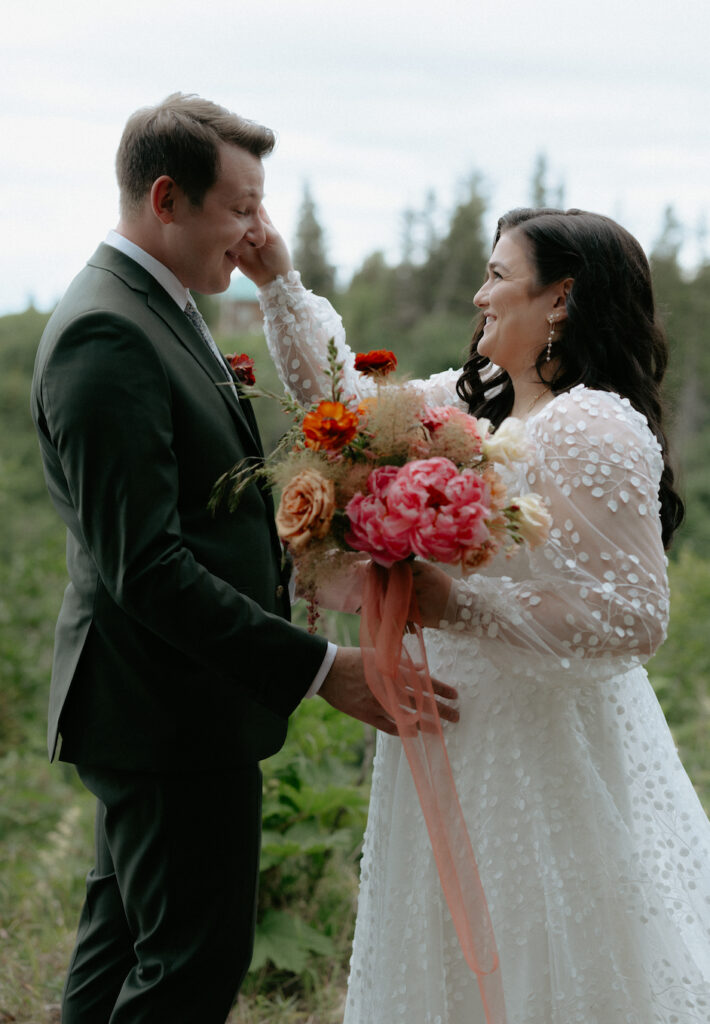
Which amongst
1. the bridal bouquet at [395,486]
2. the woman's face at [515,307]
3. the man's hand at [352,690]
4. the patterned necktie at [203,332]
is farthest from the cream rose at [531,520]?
the patterned necktie at [203,332]

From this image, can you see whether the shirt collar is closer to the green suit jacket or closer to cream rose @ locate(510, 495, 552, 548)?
the green suit jacket

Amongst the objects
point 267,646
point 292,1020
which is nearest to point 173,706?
point 267,646

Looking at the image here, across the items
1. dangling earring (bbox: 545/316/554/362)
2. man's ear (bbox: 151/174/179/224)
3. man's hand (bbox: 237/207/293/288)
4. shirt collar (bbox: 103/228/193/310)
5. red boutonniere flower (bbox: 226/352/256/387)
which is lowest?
red boutonniere flower (bbox: 226/352/256/387)

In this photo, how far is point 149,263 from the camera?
2.33m

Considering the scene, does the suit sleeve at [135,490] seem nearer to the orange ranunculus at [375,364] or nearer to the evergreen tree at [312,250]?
the orange ranunculus at [375,364]

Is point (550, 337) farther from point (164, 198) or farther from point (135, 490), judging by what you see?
point (135, 490)

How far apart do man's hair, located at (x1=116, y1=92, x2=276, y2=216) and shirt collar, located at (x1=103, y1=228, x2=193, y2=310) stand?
0.25 feet

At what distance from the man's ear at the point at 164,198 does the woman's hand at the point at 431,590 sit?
1.01 m

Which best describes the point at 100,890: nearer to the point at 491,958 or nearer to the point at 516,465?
the point at 491,958

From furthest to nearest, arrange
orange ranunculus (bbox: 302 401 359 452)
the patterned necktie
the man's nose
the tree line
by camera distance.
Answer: the tree line → the man's nose → the patterned necktie → orange ranunculus (bbox: 302 401 359 452)

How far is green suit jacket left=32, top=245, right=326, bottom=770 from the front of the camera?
2.05 meters

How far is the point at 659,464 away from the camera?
2.39 meters

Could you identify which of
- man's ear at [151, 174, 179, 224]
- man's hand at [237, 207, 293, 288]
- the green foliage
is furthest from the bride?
the green foliage

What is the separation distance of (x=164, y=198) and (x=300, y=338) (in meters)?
0.71
